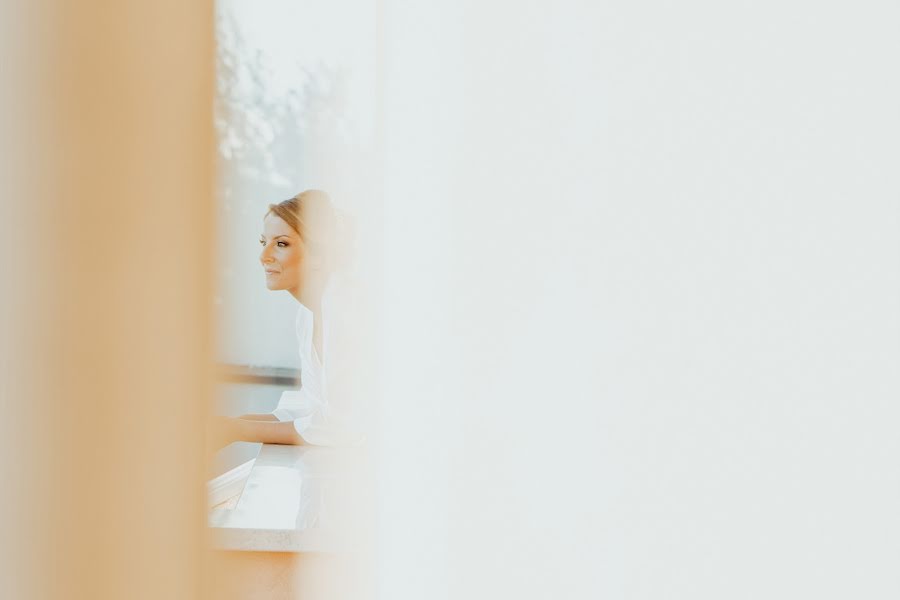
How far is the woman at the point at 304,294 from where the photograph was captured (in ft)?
2.13

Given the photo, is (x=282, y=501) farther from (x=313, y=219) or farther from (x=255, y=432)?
(x=313, y=219)

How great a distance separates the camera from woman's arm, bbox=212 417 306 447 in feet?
2.05

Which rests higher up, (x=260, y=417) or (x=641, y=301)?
(x=641, y=301)

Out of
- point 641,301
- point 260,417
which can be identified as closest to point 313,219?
point 260,417

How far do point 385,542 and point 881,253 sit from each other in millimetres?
547

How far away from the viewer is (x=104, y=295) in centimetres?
40

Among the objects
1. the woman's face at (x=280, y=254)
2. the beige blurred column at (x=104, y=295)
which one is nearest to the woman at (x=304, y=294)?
the woman's face at (x=280, y=254)

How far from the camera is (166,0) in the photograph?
1.37 ft

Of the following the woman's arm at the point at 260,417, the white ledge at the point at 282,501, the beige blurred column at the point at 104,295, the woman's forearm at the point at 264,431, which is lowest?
the white ledge at the point at 282,501

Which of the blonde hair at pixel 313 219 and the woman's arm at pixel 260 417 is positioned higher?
the blonde hair at pixel 313 219

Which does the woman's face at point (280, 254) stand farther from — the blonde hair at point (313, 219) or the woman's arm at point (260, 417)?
the woman's arm at point (260, 417)

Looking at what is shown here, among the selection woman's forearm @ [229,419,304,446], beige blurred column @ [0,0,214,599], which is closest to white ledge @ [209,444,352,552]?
woman's forearm @ [229,419,304,446]

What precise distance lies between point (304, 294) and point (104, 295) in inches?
11.3

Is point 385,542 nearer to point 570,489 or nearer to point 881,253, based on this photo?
point 570,489
